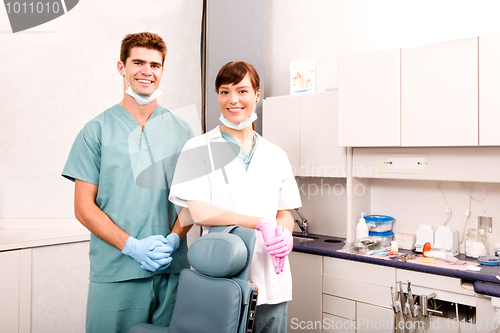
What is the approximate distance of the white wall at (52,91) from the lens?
203 centimetres

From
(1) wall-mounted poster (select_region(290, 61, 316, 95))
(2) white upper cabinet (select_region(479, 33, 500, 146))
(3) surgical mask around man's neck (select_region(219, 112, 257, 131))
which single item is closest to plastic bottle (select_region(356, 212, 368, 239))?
(2) white upper cabinet (select_region(479, 33, 500, 146))

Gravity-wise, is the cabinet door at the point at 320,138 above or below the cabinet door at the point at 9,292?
above

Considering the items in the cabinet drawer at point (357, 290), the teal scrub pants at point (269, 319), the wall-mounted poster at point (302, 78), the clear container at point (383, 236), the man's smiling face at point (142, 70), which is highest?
the wall-mounted poster at point (302, 78)

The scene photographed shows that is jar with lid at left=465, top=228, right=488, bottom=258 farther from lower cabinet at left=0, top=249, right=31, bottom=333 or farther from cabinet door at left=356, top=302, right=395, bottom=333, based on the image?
lower cabinet at left=0, top=249, right=31, bottom=333

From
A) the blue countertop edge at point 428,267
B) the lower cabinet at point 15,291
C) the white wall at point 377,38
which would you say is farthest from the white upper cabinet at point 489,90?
the lower cabinet at point 15,291

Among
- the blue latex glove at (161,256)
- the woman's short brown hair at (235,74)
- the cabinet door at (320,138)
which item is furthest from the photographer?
the cabinet door at (320,138)

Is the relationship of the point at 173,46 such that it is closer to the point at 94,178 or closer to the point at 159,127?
the point at 159,127

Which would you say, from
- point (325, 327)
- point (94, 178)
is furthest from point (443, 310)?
point (94, 178)

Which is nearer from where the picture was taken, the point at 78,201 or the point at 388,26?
the point at 78,201

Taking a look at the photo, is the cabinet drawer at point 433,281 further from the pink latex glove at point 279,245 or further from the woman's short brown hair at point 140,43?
the woman's short brown hair at point 140,43

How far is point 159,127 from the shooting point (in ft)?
5.33

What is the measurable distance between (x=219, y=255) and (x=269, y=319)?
0.54m

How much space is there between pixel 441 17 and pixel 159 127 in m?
2.10

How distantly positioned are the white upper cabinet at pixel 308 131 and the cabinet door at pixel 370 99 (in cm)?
16
